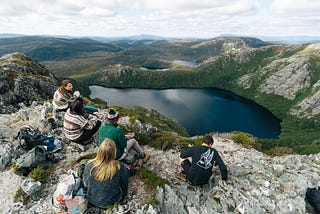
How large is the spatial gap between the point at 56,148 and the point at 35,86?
4602 centimetres

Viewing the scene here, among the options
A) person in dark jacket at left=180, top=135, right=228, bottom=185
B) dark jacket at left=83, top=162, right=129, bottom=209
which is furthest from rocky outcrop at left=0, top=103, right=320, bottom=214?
person in dark jacket at left=180, top=135, right=228, bottom=185

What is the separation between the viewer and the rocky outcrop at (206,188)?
9875mm

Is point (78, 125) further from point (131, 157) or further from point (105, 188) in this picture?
point (105, 188)

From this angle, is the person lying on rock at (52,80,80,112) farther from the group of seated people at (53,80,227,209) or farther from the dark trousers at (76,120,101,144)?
the dark trousers at (76,120,101,144)

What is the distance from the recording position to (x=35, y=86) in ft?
168

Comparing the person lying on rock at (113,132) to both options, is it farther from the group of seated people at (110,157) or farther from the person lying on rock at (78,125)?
the person lying on rock at (78,125)

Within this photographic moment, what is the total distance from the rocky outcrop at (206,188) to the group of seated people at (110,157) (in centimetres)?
76

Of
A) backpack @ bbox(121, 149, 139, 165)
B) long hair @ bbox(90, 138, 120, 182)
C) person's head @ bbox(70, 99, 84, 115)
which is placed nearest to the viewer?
long hair @ bbox(90, 138, 120, 182)

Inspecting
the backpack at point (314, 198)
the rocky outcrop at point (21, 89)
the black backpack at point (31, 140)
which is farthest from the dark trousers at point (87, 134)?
the rocky outcrop at point (21, 89)

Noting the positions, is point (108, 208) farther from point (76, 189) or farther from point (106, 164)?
point (106, 164)

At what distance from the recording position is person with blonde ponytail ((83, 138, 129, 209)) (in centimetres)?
761

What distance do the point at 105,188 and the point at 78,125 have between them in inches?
219

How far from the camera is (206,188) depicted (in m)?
11.6

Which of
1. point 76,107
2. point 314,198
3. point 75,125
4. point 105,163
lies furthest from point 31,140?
point 314,198
